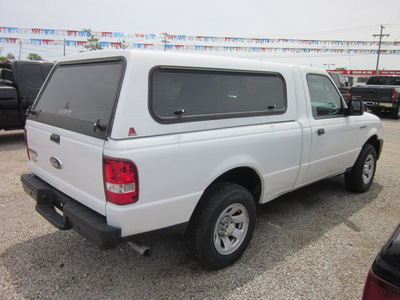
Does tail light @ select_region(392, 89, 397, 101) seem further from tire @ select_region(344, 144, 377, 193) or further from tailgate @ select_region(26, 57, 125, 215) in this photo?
tailgate @ select_region(26, 57, 125, 215)

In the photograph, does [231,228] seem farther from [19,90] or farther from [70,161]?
[19,90]

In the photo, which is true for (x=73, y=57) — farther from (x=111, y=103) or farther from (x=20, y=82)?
(x=20, y=82)

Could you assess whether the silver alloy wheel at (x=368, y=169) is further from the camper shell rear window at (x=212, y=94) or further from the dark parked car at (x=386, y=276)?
the dark parked car at (x=386, y=276)

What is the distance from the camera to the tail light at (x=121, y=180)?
2.08 m

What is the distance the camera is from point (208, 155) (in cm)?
248

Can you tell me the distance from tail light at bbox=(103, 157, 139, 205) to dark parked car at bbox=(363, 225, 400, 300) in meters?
1.45

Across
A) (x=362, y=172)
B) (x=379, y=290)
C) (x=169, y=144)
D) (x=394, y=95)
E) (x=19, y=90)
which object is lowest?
(x=362, y=172)

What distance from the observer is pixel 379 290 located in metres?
1.32

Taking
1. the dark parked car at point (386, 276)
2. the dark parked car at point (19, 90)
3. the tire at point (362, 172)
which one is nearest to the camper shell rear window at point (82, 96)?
the dark parked car at point (386, 276)

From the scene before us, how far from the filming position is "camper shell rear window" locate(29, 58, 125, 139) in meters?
2.30

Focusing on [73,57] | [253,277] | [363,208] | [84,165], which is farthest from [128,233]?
[363,208]

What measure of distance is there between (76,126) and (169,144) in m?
0.81

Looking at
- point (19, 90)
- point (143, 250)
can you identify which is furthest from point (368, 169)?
point (19, 90)

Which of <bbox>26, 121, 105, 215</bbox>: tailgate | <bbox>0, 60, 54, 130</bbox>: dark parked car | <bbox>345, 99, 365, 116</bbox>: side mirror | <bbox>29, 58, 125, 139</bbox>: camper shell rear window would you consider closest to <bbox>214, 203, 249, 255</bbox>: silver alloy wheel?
<bbox>26, 121, 105, 215</bbox>: tailgate
